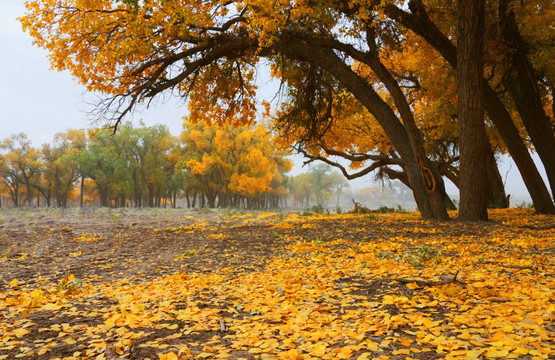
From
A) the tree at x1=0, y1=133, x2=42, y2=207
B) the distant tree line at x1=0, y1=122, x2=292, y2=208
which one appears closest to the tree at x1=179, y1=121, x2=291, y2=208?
the distant tree line at x1=0, y1=122, x2=292, y2=208

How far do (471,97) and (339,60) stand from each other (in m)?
3.58

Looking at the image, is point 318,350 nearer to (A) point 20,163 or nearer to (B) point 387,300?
(B) point 387,300

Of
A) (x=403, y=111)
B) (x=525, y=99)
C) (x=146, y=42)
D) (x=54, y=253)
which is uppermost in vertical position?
(x=146, y=42)

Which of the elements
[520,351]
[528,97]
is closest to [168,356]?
[520,351]

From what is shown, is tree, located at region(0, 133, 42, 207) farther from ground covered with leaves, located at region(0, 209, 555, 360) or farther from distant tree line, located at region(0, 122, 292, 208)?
ground covered with leaves, located at region(0, 209, 555, 360)

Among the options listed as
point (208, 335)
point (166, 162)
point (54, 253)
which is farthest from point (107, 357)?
point (166, 162)

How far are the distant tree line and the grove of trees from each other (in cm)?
2250

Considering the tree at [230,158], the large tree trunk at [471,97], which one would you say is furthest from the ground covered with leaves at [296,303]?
the tree at [230,158]

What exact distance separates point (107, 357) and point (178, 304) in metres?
1.25

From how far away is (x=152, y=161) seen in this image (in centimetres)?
4281

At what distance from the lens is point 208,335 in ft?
9.68

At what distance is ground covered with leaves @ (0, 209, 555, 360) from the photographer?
2550mm

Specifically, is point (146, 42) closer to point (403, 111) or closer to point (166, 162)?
point (403, 111)

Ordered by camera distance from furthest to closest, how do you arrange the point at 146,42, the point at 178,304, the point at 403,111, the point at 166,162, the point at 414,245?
1. the point at 166,162
2. the point at 403,111
3. the point at 146,42
4. the point at 414,245
5. the point at 178,304
